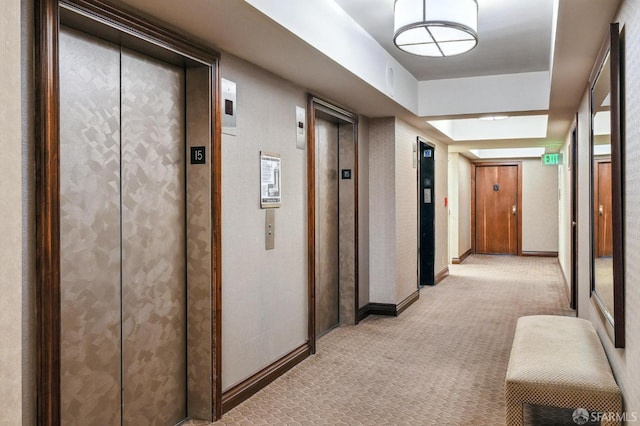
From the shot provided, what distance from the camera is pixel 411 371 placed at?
4566 mm

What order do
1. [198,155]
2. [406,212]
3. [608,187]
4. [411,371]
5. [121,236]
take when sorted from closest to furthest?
1. [121,236]
2. [608,187]
3. [198,155]
4. [411,371]
5. [406,212]

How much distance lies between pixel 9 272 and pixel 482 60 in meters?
5.04

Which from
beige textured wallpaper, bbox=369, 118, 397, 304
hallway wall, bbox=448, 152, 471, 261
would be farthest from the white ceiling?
hallway wall, bbox=448, 152, 471, 261

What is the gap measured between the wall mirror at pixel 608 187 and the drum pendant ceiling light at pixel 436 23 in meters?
0.89

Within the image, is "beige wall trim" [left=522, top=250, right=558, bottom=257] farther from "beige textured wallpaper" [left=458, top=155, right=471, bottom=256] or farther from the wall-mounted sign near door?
the wall-mounted sign near door

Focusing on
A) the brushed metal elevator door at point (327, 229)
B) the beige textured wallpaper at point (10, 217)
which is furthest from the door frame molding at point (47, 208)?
the brushed metal elevator door at point (327, 229)

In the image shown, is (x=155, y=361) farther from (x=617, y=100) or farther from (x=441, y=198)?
(x=441, y=198)

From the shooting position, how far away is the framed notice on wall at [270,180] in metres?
4.12

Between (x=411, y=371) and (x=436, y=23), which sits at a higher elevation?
(x=436, y=23)

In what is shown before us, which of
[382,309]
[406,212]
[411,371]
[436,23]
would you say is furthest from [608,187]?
[406,212]

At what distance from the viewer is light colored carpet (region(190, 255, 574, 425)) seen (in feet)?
11.9

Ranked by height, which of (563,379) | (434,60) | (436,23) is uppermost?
(434,60)

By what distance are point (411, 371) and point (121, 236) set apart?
2752 millimetres

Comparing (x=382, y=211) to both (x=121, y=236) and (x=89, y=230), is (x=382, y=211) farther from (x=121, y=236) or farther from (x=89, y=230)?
(x=89, y=230)
